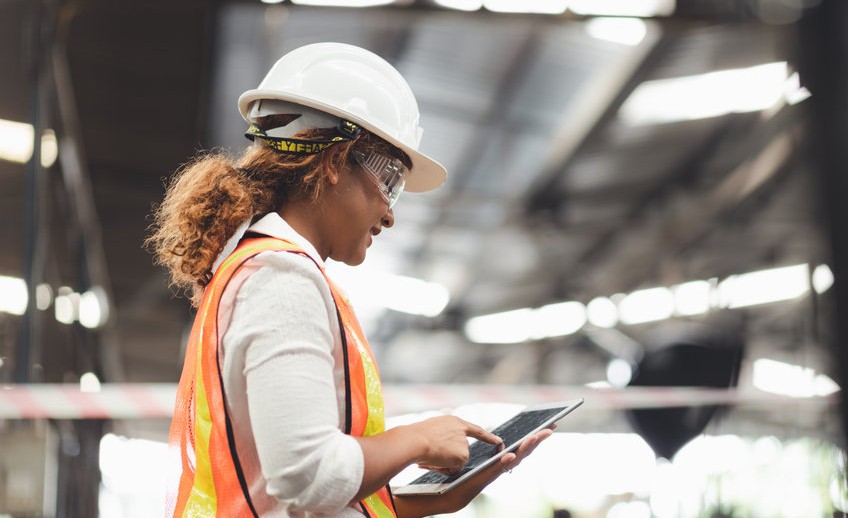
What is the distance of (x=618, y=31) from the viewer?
8641 millimetres

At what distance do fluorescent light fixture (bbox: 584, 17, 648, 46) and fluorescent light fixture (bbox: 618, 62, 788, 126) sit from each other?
1.01 metres

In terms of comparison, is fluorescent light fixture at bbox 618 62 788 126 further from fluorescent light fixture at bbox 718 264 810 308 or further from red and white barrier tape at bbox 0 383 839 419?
red and white barrier tape at bbox 0 383 839 419

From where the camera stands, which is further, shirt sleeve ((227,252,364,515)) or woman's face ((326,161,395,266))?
woman's face ((326,161,395,266))

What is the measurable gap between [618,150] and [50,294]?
6722mm

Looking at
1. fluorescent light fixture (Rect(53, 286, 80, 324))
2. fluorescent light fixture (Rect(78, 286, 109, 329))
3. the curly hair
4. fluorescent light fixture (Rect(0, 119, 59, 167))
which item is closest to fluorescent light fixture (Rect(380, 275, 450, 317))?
fluorescent light fixture (Rect(78, 286, 109, 329))

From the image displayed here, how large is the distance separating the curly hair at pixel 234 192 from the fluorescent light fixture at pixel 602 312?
14.0m

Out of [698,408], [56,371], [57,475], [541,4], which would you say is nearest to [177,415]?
[698,408]

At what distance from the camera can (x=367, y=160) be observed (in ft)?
5.00

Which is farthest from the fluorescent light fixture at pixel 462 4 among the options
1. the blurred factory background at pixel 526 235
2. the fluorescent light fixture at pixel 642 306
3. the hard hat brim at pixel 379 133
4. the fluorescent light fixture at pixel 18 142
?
the fluorescent light fixture at pixel 642 306

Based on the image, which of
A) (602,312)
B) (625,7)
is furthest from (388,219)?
(602,312)

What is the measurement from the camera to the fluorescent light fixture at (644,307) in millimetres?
15117

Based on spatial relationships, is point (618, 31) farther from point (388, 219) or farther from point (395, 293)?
point (395, 293)

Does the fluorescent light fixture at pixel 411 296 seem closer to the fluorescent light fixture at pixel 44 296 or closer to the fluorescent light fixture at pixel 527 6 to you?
the fluorescent light fixture at pixel 44 296

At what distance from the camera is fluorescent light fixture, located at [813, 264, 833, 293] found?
225 inches
